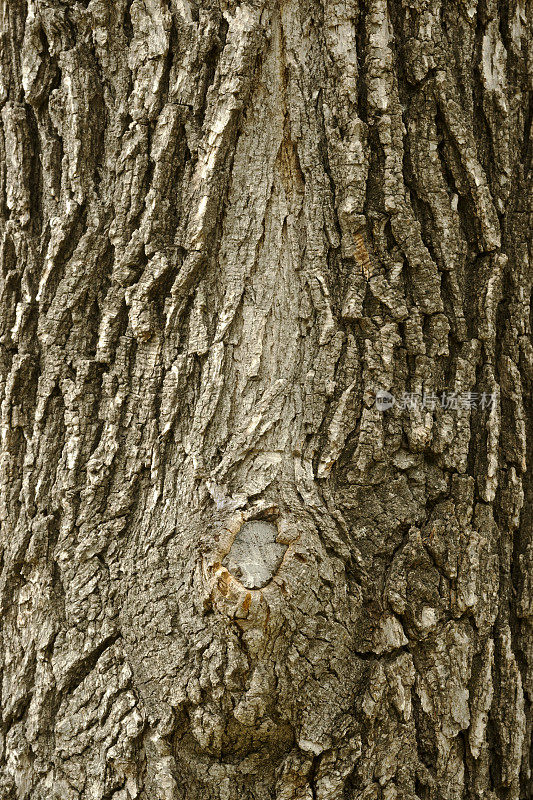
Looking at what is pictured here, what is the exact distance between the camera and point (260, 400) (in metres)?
1.44

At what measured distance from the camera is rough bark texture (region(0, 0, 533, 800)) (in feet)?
4.49

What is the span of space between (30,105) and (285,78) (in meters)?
0.64

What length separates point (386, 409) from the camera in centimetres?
146

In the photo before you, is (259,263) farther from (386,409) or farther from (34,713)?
(34,713)

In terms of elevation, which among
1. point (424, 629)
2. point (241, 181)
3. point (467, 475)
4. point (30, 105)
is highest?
point (30, 105)

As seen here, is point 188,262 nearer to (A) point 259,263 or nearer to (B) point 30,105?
(A) point 259,263

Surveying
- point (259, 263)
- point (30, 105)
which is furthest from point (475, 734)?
point (30, 105)

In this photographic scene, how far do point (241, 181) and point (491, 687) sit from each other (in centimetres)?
136

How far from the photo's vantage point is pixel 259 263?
1.46 meters

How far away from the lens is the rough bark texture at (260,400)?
1369 mm

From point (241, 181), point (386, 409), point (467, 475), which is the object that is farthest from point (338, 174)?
point (467, 475)

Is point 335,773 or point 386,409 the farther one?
point 386,409

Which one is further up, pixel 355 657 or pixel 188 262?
pixel 188 262

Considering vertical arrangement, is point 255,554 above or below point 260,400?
below
